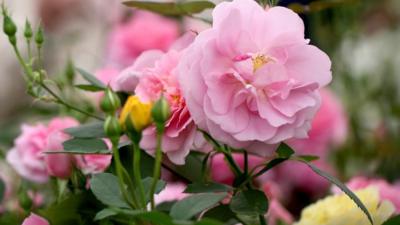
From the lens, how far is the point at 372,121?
1494 millimetres

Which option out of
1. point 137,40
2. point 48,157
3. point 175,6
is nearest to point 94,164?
point 48,157

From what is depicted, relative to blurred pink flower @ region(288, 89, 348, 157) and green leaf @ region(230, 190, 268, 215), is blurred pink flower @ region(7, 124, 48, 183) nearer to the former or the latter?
green leaf @ region(230, 190, 268, 215)

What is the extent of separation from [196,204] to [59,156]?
177 mm

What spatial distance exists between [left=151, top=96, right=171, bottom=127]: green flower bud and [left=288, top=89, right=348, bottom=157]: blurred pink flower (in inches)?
25.5

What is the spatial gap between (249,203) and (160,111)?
0.11 m

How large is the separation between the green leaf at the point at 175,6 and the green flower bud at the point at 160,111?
192mm

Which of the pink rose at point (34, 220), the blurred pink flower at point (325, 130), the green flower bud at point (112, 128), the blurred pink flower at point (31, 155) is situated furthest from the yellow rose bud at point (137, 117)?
the blurred pink flower at point (325, 130)

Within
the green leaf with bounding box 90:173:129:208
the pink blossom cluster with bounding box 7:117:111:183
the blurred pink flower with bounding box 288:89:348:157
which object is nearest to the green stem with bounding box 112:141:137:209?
the green leaf with bounding box 90:173:129:208

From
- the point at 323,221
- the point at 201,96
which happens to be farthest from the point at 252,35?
the point at 323,221

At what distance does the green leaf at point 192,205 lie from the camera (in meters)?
0.40

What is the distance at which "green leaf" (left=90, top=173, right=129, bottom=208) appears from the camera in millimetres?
417

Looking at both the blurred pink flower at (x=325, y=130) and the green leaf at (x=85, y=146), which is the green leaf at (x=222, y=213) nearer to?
the green leaf at (x=85, y=146)

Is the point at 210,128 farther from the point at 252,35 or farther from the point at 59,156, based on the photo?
the point at 59,156

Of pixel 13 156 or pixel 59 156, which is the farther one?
pixel 13 156
